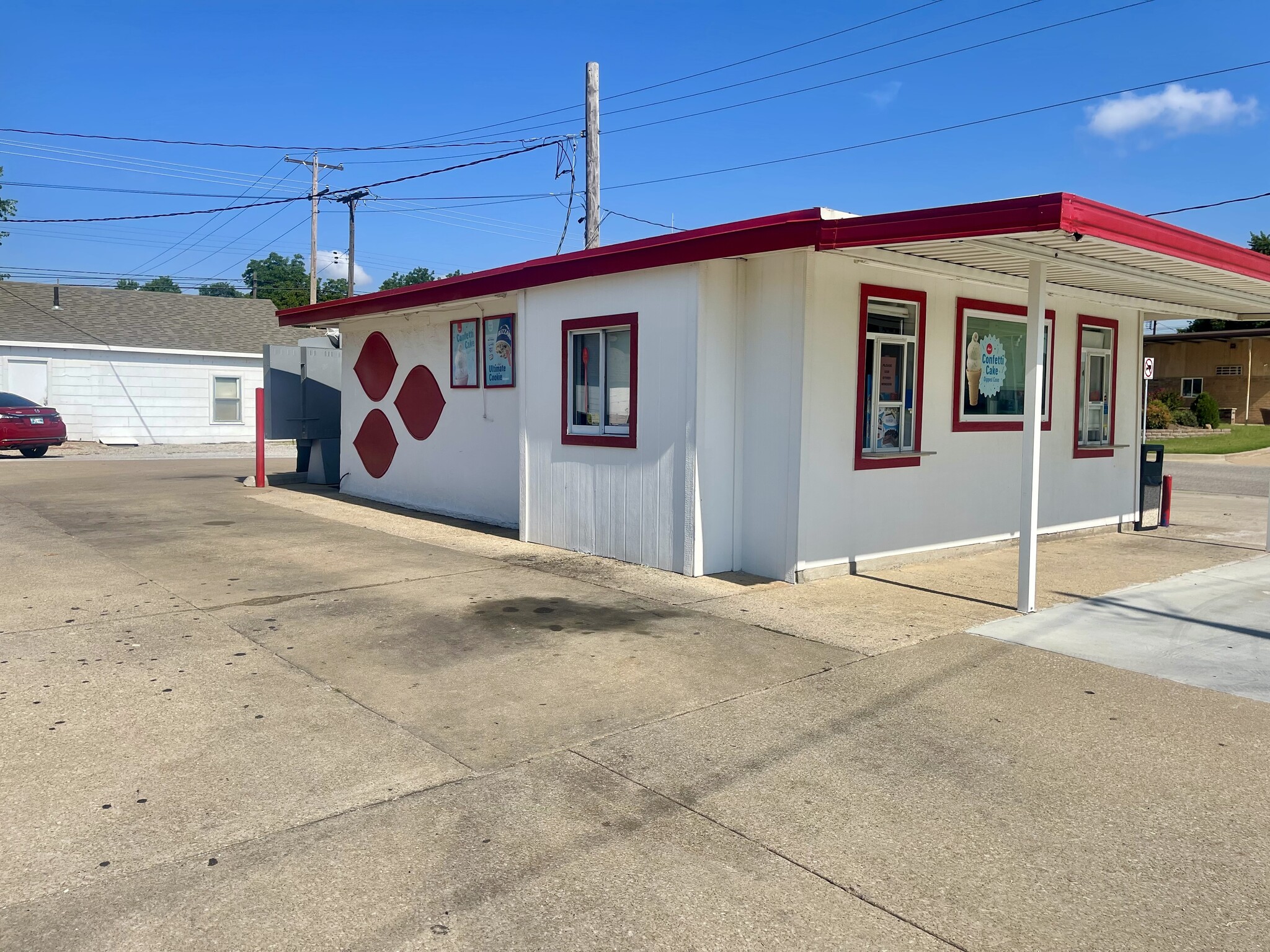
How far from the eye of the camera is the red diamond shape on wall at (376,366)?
15.2 metres

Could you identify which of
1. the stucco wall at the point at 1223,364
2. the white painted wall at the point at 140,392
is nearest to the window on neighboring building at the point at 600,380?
the white painted wall at the point at 140,392

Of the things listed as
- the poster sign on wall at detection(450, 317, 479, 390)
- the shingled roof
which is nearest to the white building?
the poster sign on wall at detection(450, 317, 479, 390)

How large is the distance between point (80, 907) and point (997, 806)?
142 inches

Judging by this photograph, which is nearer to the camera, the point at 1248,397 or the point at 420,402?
the point at 420,402

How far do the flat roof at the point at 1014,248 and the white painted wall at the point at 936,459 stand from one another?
0.67 meters

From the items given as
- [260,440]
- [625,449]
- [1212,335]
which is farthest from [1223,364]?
[625,449]

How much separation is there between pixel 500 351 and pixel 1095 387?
770 centimetres

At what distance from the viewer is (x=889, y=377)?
973 centimetres

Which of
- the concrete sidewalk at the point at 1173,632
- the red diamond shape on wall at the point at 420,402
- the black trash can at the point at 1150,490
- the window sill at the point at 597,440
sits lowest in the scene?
the concrete sidewalk at the point at 1173,632

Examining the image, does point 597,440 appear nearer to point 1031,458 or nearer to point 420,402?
point 1031,458

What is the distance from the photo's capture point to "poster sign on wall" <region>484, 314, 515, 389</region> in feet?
40.6

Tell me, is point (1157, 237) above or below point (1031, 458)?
above

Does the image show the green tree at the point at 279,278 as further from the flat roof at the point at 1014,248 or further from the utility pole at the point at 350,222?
the flat roof at the point at 1014,248

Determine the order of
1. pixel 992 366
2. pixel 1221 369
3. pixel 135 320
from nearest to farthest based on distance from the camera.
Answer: pixel 992 366
pixel 135 320
pixel 1221 369
